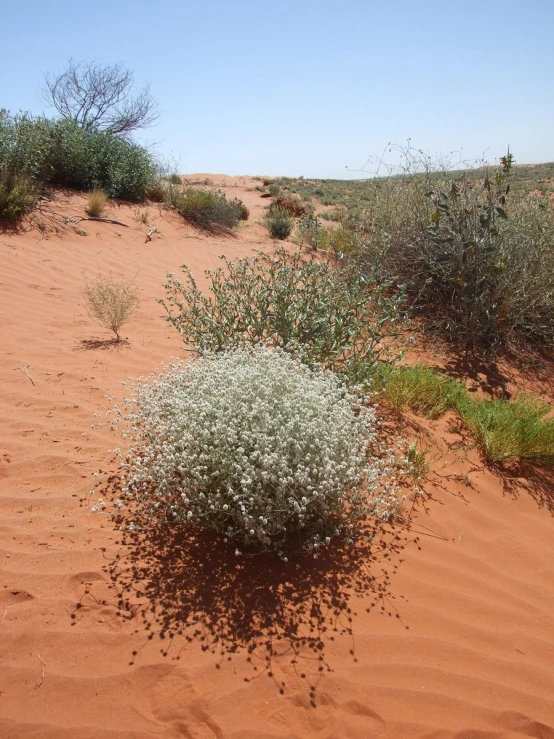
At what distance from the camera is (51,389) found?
3.82 meters

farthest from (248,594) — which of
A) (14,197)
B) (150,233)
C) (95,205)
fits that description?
(95,205)

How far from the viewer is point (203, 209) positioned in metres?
10.9

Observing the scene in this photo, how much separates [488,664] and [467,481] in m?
1.34

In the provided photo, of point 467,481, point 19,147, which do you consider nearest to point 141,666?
point 467,481

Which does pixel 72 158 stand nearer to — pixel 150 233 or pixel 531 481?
pixel 150 233

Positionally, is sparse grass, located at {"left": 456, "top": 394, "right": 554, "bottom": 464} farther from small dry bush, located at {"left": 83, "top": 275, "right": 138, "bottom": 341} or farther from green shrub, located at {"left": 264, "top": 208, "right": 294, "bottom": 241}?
green shrub, located at {"left": 264, "top": 208, "right": 294, "bottom": 241}

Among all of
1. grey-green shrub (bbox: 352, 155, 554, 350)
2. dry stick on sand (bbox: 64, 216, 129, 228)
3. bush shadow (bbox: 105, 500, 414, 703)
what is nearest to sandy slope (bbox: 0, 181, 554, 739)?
bush shadow (bbox: 105, 500, 414, 703)

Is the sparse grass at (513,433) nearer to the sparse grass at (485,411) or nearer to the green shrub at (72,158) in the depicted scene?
the sparse grass at (485,411)

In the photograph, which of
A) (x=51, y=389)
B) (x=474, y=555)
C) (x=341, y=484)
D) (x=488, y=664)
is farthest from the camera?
(x=51, y=389)

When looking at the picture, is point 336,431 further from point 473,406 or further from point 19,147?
point 19,147

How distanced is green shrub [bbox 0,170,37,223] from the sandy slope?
18.0 feet

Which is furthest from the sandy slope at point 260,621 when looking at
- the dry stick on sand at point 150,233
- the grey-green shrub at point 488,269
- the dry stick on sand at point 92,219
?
the dry stick on sand at point 150,233

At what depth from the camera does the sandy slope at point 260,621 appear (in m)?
1.90

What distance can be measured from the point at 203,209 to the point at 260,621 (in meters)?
9.81
